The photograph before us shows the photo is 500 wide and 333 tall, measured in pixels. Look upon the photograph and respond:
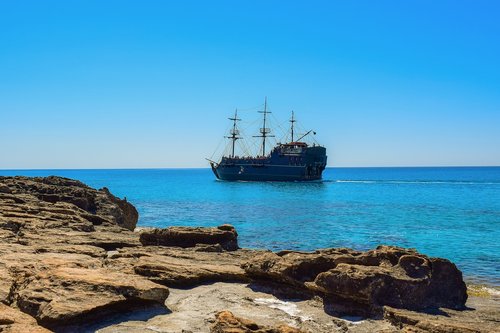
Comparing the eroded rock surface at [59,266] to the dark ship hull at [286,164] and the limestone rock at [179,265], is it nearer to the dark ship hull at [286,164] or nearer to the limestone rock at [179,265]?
the limestone rock at [179,265]

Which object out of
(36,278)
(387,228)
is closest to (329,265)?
(36,278)

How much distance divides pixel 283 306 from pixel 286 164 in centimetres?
10008

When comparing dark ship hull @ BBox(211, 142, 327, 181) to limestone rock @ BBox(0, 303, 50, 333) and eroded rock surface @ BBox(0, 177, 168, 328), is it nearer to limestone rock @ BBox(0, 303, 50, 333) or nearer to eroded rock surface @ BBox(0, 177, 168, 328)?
eroded rock surface @ BBox(0, 177, 168, 328)

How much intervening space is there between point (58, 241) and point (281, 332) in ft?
27.6

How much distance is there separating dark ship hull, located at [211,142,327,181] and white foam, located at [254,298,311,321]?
97704 millimetres

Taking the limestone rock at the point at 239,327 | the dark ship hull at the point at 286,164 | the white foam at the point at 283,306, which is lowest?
the white foam at the point at 283,306

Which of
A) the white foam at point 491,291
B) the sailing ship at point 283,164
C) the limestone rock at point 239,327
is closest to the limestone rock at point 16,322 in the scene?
the limestone rock at point 239,327

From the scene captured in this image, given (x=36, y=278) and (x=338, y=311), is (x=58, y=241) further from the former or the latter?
(x=338, y=311)

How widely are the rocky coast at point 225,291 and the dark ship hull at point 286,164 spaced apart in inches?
3757

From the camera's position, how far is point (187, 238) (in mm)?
13555

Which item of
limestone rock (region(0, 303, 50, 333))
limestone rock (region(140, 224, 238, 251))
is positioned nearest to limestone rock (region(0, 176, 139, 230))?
limestone rock (region(140, 224, 238, 251))

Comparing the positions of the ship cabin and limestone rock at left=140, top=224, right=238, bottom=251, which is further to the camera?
the ship cabin

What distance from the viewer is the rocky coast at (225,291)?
286 inches

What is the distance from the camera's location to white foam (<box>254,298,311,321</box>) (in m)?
8.29
